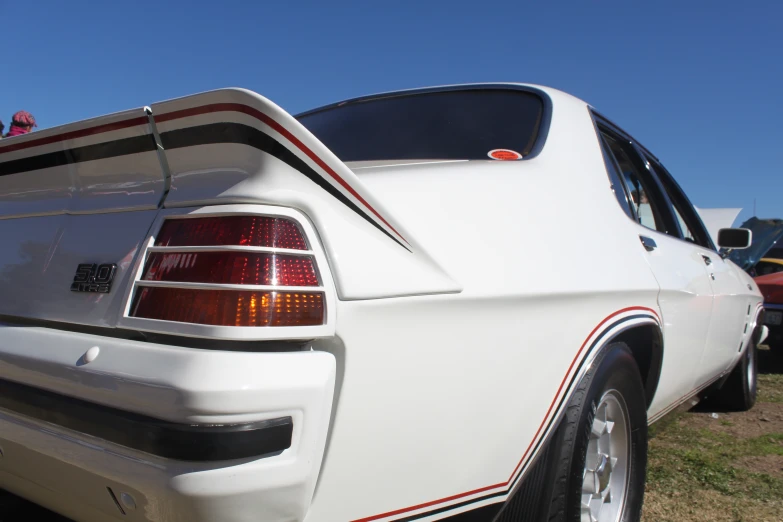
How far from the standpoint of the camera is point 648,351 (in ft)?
7.47

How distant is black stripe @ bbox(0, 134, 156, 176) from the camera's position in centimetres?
129

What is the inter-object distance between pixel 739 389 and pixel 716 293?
1615mm

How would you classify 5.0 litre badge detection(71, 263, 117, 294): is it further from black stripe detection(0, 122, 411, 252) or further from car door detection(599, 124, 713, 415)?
car door detection(599, 124, 713, 415)

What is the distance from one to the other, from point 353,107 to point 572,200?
3.85ft

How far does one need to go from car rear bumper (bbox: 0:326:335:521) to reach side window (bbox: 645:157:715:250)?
2897 millimetres

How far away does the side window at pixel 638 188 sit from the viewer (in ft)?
8.68

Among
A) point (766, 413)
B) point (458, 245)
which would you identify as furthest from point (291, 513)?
point (766, 413)

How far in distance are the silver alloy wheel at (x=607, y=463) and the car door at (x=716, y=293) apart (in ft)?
3.66

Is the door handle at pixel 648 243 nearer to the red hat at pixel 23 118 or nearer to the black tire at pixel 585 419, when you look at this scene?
the black tire at pixel 585 419

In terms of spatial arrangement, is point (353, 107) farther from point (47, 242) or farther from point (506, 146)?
point (47, 242)

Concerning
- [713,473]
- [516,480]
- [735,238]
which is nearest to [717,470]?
[713,473]

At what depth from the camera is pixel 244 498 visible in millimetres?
1058

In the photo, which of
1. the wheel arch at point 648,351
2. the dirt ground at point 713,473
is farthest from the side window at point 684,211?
the wheel arch at point 648,351

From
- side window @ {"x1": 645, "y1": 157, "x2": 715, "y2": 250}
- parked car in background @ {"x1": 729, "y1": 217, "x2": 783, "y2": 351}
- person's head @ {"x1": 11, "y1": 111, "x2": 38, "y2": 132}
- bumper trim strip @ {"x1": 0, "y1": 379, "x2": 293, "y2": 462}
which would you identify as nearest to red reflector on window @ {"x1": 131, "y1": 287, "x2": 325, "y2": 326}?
bumper trim strip @ {"x1": 0, "y1": 379, "x2": 293, "y2": 462}
